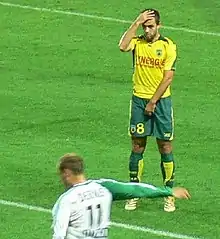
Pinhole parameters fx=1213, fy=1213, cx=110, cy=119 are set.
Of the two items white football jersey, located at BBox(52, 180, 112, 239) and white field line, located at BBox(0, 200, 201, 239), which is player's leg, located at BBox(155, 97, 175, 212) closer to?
white field line, located at BBox(0, 200, 201, 239)

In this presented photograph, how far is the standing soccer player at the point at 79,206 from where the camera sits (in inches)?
380

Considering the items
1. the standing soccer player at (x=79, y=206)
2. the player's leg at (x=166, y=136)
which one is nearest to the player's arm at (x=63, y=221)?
the standing soccer player at (x=79, y=206)

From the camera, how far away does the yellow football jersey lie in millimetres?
14062

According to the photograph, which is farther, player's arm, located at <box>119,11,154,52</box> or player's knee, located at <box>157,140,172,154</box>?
player's knee, located at <box>157,140,172,154</box>

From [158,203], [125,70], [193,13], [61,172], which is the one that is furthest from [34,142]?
[193,13]

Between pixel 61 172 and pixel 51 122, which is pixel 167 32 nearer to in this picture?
pixel 51 122

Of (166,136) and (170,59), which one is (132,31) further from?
(166,136)

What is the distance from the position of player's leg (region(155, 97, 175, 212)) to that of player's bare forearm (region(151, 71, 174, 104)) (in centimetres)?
13

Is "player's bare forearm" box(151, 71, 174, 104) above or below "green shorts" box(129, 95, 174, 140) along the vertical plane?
above

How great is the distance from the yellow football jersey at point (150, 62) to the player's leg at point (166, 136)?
0.51 ft

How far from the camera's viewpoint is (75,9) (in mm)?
25766

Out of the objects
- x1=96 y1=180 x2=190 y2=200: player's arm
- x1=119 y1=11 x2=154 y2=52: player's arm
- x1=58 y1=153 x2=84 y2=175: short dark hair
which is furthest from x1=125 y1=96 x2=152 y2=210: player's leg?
x1=58 y1=153 x2=84 y2=175: short dark hair

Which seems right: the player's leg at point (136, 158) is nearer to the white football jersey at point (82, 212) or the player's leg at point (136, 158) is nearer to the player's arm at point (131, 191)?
the player's arm at point (131, 191)

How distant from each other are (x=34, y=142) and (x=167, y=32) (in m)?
7.70
